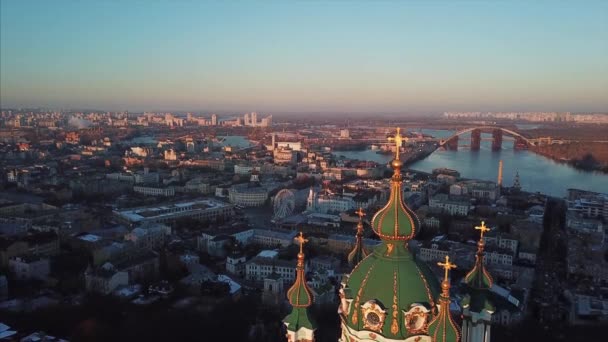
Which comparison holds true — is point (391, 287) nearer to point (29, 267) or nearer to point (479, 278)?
point (479, 278)

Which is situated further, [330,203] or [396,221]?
[330,203]

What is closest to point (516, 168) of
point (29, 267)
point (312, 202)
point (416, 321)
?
point (312, 202)

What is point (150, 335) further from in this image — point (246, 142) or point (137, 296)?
point (246, 142)

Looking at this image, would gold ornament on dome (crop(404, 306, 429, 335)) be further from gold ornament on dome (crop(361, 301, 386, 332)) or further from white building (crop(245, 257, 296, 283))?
white building (crop(245, 257, 296, 283))

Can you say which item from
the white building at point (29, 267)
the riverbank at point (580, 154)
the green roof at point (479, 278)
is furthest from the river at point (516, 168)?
the green roof at point (479, 278)

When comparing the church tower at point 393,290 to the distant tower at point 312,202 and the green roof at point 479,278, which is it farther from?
the distant tower at point 312,202
